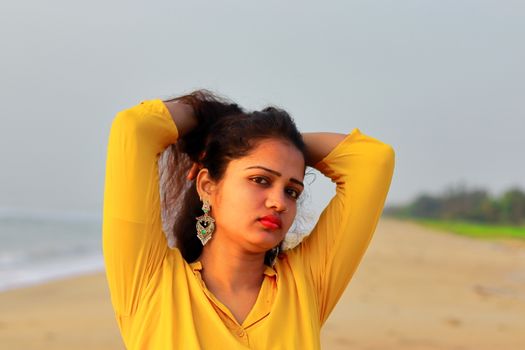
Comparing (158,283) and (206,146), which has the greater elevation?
(206,146)

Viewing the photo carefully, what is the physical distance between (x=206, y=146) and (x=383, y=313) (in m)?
6.78

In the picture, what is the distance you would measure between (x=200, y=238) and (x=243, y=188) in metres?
0.23

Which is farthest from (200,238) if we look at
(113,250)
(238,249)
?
(113,250)

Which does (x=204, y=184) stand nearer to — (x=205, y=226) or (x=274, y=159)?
(x=205, y=226)

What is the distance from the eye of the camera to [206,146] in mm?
2410

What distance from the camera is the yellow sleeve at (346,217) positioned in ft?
7.88

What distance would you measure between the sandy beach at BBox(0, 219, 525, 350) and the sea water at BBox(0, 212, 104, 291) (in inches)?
36.5

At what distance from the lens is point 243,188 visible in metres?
2.22

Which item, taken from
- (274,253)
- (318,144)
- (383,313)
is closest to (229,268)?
(274,253)

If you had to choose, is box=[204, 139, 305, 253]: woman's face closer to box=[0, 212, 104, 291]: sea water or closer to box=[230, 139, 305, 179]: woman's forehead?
box=[230, 139, 305, 179]: woman's forehead

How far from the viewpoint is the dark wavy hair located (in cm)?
231

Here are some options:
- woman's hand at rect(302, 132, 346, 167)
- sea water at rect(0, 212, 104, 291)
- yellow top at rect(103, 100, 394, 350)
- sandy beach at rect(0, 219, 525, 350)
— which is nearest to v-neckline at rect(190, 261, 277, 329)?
yellow top at rect(103, 100, 394, 350)

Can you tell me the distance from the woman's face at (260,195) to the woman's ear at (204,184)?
0.12 ft

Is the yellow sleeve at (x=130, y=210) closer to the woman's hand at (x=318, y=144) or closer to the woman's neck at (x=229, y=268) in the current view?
the woman's neck at (x=229, y=268)
